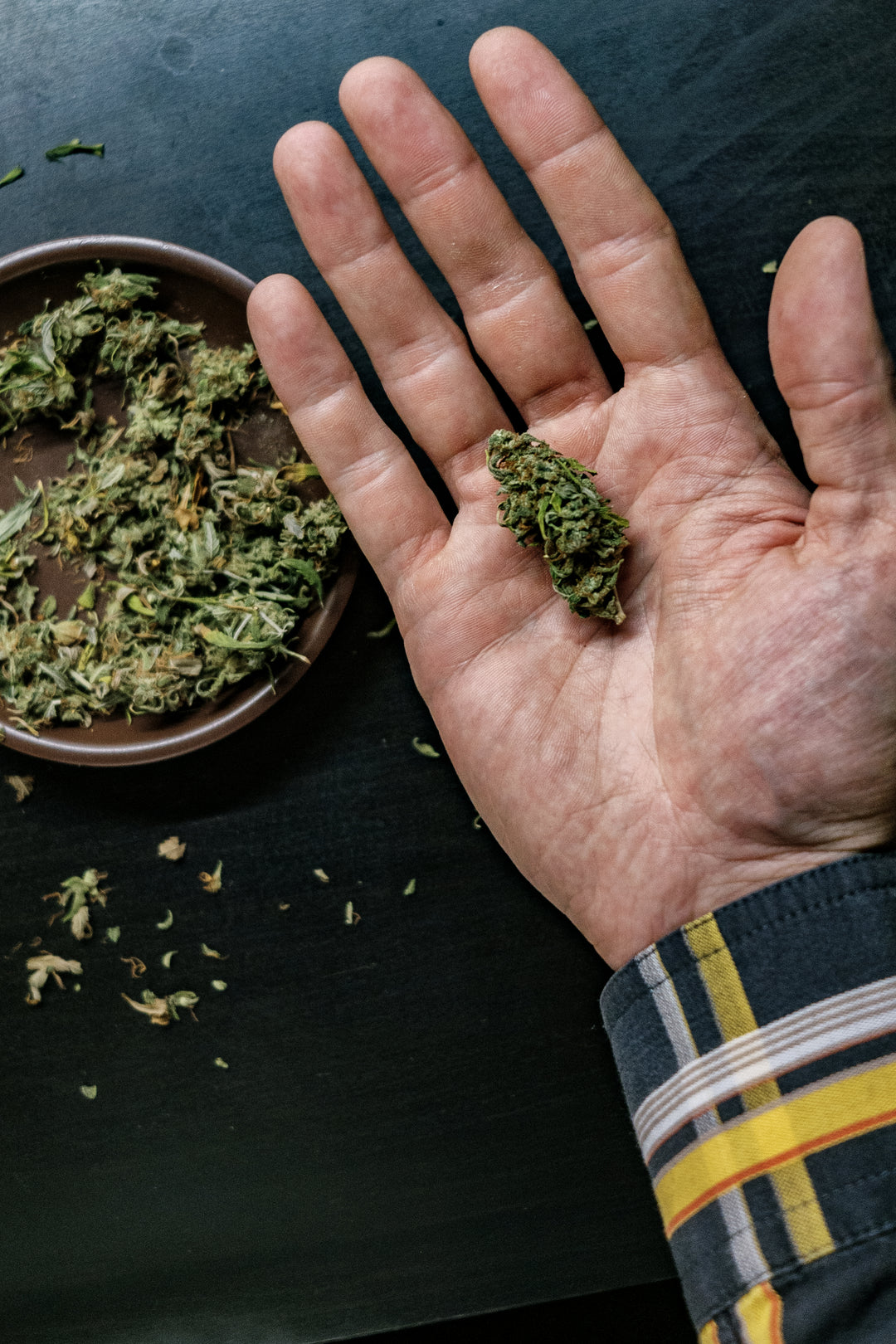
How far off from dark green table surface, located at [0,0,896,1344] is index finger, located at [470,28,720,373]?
0.36 metres

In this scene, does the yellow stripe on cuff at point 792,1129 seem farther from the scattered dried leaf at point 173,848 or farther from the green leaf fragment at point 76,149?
the green leaf fragment at point 76,149

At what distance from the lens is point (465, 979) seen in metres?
2.56

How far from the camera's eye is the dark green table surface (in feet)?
7.73

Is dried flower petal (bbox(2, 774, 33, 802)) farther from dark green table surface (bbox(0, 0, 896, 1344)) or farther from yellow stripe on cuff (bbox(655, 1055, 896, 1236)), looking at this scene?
yellow stripe on cuff (bbox(655, 1055, 896, 1236))

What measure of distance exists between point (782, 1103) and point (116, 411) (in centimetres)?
235

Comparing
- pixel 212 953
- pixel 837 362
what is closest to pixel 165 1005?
pixel 212 953

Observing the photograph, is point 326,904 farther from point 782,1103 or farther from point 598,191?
point 598,191

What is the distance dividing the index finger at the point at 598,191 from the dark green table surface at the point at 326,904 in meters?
0.36

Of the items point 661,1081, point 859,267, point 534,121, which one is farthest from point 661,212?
point 661,1081

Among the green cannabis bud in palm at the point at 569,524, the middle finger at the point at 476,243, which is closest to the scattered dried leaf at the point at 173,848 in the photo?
the green cannabis bud in palm at the point at 569,524

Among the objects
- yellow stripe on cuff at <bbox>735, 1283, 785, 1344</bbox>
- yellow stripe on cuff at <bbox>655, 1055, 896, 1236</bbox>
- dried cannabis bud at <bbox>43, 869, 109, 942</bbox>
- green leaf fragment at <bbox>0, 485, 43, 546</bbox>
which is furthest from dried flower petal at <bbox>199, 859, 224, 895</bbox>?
yellow stripe on cuff at <bbox>735, 1283, 785, 1344</bbox>

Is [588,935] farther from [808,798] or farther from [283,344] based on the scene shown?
[283,344]

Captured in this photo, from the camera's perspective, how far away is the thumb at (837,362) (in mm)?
1628

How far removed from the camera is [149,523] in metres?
2.37
